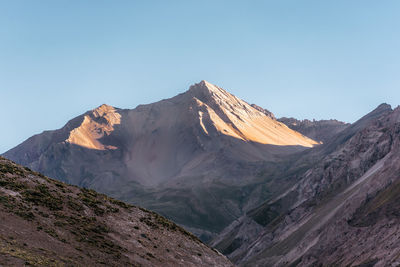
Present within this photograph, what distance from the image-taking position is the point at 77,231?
4353 centimetres

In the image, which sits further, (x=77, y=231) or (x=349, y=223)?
(x=349, y=223)

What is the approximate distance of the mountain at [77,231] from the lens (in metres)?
37.4

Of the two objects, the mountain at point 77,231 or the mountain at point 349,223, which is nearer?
the mountain at point 77,231

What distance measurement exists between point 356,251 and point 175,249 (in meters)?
72.8

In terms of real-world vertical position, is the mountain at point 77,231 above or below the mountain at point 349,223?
above

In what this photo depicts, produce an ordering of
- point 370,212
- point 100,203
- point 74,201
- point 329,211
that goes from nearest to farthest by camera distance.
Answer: point 74,201
point 100,203
point 370,212
point 329,211

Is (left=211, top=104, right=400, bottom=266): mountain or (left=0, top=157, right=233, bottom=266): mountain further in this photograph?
(left=211, top=104, right=400, bottom=266): mountain

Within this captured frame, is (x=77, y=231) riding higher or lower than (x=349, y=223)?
higher

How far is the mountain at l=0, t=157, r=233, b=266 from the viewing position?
3738cm

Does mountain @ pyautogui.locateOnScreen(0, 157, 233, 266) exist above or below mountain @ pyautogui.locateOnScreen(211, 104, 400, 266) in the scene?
above

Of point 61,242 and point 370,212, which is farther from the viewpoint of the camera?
point 370,212

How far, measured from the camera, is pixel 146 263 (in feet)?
148

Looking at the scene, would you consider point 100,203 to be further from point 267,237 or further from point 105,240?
point 267,237

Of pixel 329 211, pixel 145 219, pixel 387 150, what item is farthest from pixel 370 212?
pixel 145 219
